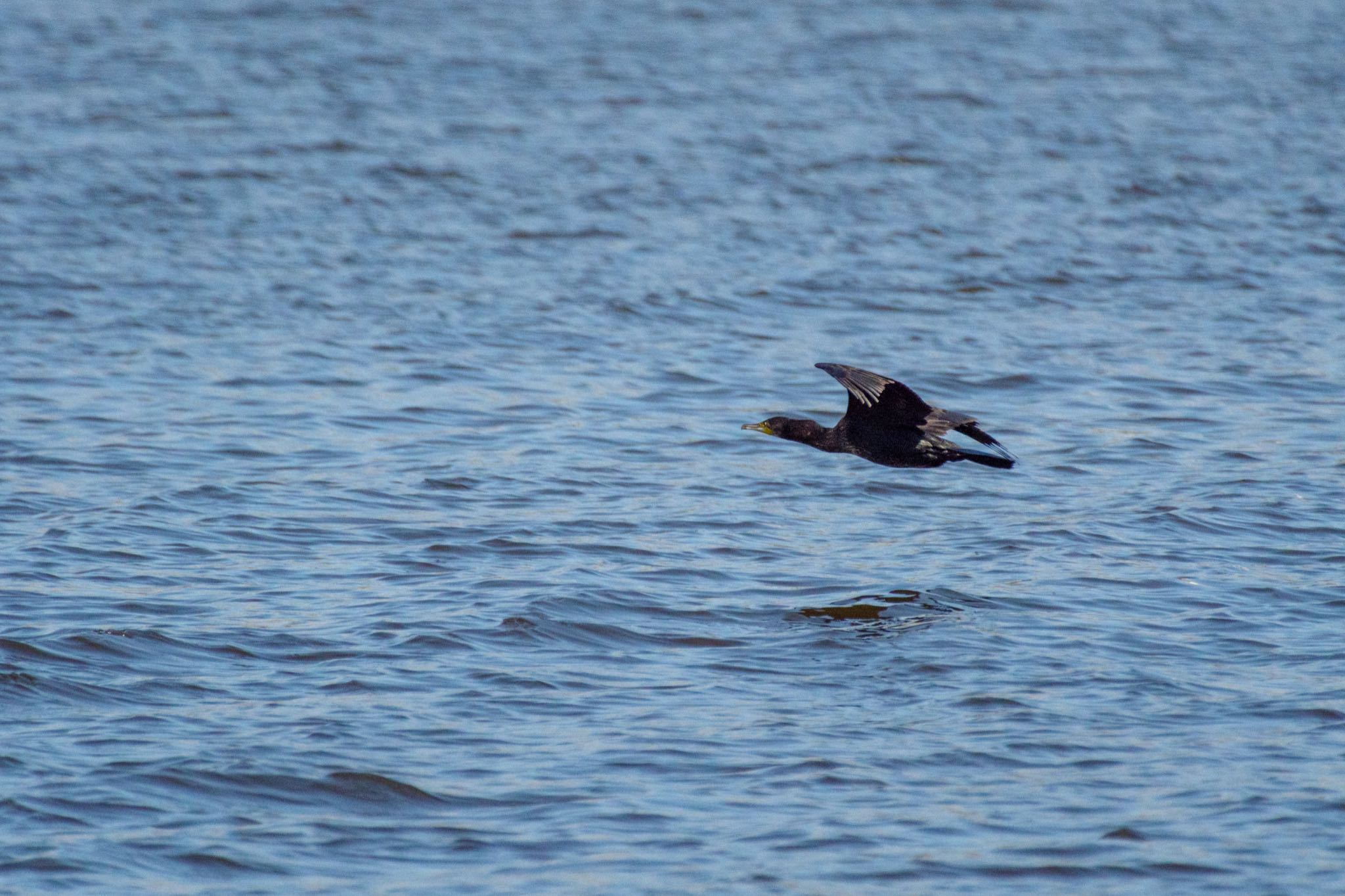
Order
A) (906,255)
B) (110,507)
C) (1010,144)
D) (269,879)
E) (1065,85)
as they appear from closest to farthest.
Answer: (269,879)
(110,507)
(906,255)
(1010,144)
(1065,85)

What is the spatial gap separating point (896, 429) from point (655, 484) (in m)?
1.59

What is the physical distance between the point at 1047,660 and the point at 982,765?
1.20 metres

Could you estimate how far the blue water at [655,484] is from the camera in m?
6.73

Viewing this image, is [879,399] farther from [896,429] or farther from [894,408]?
[896,429]

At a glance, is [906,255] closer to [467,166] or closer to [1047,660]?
[467,166]

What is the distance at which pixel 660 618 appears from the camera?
344 inches

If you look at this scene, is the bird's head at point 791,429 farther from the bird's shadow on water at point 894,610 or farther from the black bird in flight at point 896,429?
the bird's shadow on water at point 894,610

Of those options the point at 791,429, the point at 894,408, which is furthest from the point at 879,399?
the point at 791,429

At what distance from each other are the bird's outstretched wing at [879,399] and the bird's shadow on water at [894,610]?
1.02m

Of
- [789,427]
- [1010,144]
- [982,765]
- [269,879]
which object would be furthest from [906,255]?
[269,879]

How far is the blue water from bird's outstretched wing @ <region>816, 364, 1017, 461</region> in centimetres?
61

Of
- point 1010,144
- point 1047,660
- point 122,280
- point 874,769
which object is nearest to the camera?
point 874,769

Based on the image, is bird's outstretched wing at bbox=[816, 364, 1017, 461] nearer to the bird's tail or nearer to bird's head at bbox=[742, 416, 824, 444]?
the bird's tail

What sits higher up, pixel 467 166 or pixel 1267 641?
pixel 467 166
